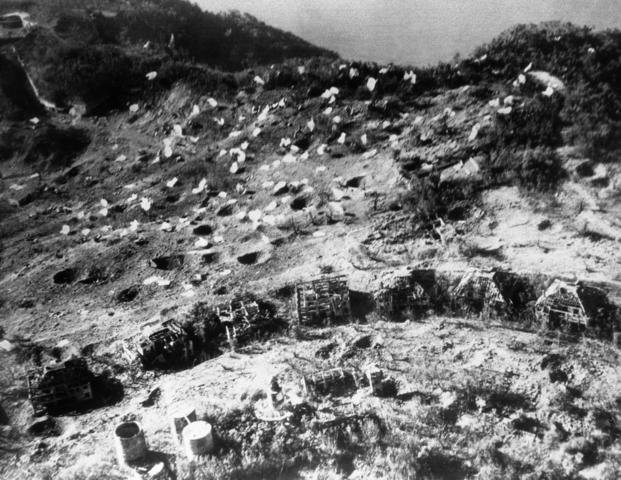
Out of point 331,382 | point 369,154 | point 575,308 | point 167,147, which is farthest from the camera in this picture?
point 167,147

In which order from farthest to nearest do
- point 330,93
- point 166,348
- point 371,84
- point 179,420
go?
point 330,93
point 371,84
point 166,348
point 179,420

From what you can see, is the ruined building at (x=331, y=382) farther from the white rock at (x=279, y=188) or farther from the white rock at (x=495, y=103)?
the white rock at (x=495, y=103)

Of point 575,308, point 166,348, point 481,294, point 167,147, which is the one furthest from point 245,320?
point 167,147

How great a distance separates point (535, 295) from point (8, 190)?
19972 mm

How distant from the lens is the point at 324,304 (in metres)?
11.3

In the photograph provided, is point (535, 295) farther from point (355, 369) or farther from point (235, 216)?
point (235, 216)

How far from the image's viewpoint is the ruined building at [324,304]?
11195 mm

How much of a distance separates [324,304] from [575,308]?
5.27 m

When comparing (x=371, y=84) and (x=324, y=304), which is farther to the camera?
(x=371, y=84)

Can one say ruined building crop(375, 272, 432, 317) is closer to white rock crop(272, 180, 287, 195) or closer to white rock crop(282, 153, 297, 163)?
white rock crop(272, 180, 287, 195)

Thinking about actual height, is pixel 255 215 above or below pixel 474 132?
below

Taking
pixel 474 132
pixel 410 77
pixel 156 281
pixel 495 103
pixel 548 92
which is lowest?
pixel 156 281

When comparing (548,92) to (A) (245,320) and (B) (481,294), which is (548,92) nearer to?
(B) (481,294)

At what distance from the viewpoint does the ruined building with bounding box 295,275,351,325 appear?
441 inches
